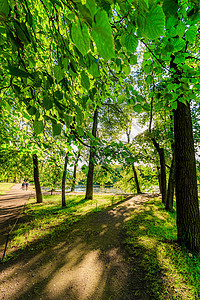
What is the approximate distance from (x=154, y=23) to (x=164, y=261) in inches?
214

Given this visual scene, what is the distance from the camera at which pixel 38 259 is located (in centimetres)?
455

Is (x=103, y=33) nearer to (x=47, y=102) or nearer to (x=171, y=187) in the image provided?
(x=47, y=102)

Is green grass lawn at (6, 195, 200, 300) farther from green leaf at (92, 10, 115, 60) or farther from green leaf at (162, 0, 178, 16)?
green leaf at (162, 0, 178, 16)

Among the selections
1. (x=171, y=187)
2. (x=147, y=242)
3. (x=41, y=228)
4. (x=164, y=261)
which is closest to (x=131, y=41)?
(x=164, y=261)

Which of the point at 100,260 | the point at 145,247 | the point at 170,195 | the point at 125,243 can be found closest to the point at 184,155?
the point at 145,247

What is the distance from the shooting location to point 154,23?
76 cm

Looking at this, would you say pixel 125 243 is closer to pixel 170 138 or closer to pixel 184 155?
pixel 184 155

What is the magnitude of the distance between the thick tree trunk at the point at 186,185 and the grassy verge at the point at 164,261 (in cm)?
56

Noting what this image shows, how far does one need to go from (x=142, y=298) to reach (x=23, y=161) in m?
10.2

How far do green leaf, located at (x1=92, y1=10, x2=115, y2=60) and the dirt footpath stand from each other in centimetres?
450

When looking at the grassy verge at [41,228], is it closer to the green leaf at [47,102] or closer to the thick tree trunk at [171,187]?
the thick tree trunk at [171,187]

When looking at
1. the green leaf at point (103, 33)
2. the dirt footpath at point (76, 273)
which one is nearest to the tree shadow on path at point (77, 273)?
the dirt footpath at point (76, 273)

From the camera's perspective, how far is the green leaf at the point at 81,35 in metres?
0.63

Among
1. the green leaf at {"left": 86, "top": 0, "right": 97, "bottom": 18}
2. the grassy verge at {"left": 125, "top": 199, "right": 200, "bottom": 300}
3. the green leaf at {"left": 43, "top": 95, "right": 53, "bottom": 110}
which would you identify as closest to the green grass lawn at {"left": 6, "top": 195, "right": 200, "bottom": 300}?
the grassy verge at {"left": 125, "top": 199, "right": 200, "bottom": 300}
